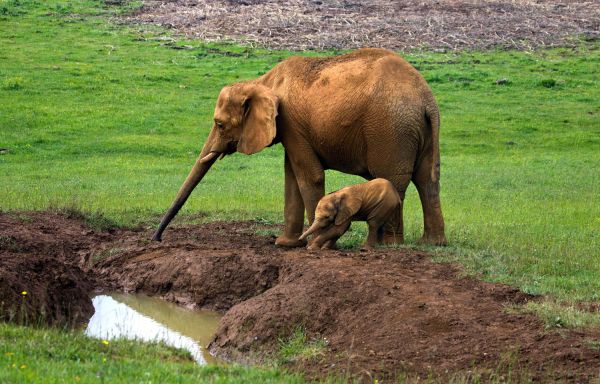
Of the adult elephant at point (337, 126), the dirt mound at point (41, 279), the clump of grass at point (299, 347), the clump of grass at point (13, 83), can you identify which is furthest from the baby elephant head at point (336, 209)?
the clump of grass at point (13, 83)

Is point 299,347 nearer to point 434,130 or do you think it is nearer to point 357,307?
point 357,307

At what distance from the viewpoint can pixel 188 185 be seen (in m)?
15.8

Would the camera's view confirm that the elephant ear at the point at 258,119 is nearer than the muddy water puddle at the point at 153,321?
No

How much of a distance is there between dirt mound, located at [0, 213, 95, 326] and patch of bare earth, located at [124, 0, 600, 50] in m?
25.3

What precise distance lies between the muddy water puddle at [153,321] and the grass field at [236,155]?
3171 millimetres

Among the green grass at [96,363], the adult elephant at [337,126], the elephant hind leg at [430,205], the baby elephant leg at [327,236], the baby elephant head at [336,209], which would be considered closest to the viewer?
the green grass at [96,363]

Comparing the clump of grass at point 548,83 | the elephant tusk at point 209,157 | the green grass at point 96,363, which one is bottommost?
the clump of grass at point 548,83

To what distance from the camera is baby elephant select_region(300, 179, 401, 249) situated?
1459cm

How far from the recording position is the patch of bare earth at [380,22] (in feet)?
136

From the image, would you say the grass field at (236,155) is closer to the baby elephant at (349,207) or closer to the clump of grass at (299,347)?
the baby elephant at (349,207)

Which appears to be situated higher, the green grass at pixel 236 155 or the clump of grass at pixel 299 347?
the clump of grass at pixel 299 347

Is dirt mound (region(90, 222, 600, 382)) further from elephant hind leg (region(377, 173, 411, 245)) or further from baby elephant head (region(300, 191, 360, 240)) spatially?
elephant hind leg (region(377, 173, 411, 245))

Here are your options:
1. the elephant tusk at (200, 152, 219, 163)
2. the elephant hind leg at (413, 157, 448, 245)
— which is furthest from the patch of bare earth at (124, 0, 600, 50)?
the elephant hind leg at (413, 157, 448, 245)

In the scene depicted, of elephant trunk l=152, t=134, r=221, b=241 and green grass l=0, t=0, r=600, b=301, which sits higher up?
elephant trunk l=152, t=134, r=221, b=241
